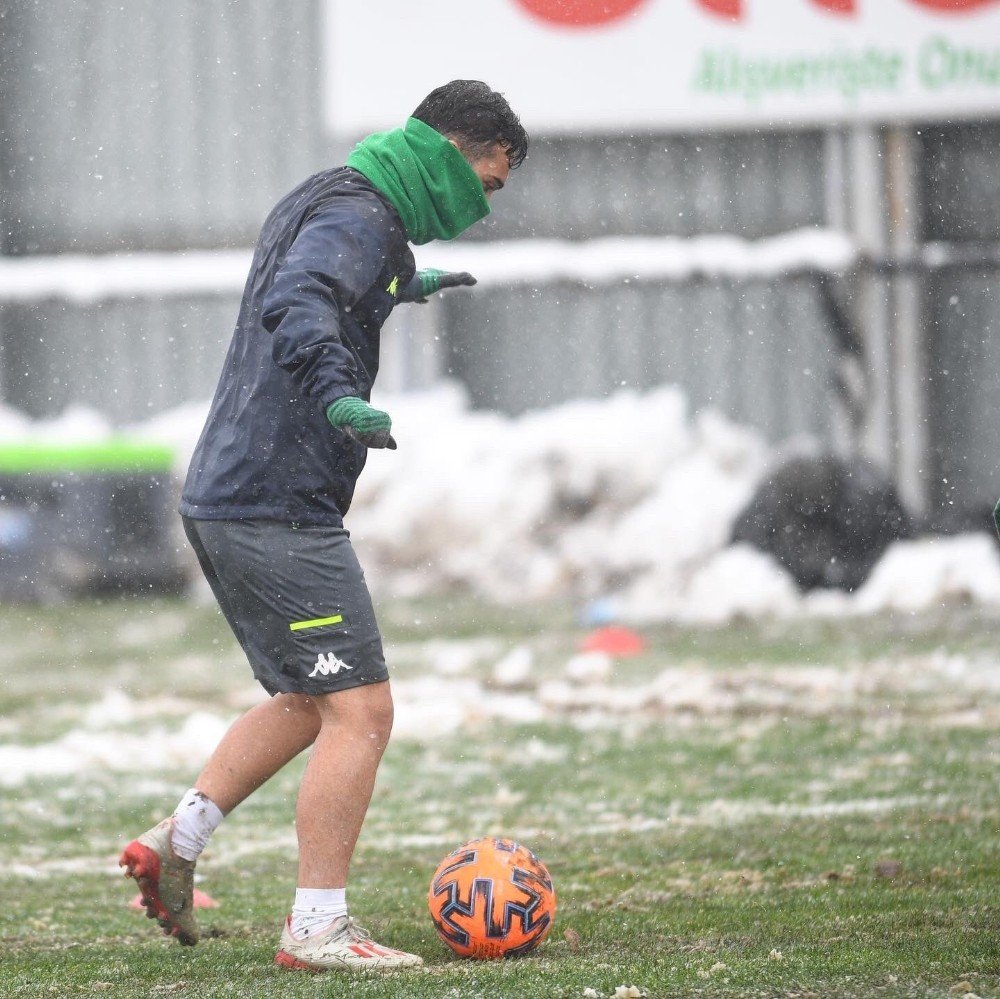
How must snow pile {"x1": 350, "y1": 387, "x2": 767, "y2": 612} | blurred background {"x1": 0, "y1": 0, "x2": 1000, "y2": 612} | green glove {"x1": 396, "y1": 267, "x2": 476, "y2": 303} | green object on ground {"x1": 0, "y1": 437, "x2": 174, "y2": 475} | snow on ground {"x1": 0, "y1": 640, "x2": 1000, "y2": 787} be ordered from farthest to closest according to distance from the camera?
blurred background {"x1": 0, "y1": 0, "x2": 1000, "y2": 612} → green object on ground {"x1": 0, "y1": 437, "x2": 174, "y2": 475} → snow pile {"x1": 350, "y1": 387, "x2": 767, "y2": 612} → snow on ground {"x1": 0, "y1": 640, "x2": 1000, "y2": 787} → green glove {"x1": 396, "y1": 267, "x2": 476, "y2": 303}

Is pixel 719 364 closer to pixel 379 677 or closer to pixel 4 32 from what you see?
pixel 4 32

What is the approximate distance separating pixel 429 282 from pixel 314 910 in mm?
1547

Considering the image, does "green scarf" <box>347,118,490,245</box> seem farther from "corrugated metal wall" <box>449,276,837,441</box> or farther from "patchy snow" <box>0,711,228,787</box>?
"corrugated metal wall" <box>449,276,837,441</box>

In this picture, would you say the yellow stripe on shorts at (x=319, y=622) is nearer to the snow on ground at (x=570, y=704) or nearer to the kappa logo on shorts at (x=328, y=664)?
the kappa logo on shorts at (x=328, y=664)

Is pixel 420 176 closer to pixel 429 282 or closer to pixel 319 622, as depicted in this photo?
pixel 429 282

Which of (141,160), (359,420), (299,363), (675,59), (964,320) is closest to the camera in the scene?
(359,420)

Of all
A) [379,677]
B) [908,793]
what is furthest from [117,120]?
[379,677]

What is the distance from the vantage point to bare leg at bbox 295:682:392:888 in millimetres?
3377

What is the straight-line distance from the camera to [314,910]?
3.37m

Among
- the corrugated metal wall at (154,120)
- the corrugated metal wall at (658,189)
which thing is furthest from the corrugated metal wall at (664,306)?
the corrugated metal wall at (154,120)

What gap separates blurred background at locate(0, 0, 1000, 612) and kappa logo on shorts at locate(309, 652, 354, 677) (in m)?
8.27

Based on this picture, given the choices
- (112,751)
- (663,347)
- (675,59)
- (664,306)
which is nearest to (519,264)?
(664,306)

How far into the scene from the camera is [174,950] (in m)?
3.66

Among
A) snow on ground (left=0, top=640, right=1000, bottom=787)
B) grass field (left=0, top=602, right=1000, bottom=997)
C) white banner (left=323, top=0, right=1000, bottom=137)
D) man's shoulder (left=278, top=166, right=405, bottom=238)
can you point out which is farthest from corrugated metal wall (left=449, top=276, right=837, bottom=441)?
man's shoulder (left=278, top=166, right=405, bottom=238)
